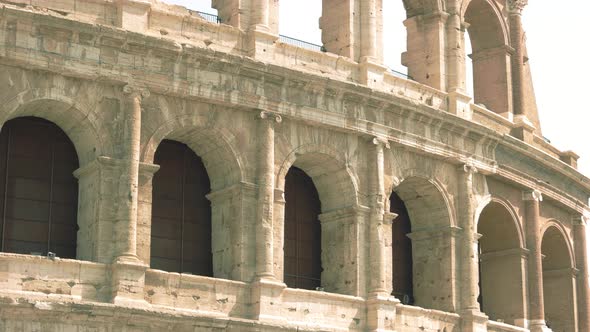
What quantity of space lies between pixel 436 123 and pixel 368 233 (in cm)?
337

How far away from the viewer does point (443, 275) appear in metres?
32.8

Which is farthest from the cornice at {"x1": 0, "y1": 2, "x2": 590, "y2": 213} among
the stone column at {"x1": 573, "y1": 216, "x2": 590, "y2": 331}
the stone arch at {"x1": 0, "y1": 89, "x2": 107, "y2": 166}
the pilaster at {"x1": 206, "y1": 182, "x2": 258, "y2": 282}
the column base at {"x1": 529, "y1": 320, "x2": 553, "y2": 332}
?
the column base at {"x1": 529, "y1": 320, "x2": 553, "y2": 332}

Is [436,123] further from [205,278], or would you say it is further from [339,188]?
[205,278]

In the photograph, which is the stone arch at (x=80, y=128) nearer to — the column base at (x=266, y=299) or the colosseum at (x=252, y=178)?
the colosseum at (x=252, y=178)

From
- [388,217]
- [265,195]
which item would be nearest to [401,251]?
[388,217]

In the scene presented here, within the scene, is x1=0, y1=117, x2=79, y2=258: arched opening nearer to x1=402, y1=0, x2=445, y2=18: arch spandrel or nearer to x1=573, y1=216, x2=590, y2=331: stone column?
x1=402, y1=0, x2=445, y2=18: arch spandrel

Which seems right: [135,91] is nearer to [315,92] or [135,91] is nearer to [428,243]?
[315,92]

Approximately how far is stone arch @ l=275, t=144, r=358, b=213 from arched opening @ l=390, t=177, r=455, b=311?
2041 mm

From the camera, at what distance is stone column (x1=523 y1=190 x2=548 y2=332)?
115 ft

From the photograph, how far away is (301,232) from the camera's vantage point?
3169 centimetres

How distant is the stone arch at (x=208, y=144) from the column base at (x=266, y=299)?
7.18 feet

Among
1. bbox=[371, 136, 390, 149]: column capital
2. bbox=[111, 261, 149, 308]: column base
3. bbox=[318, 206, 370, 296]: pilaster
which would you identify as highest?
bbox=[371, 136, 390, 149]: column capital

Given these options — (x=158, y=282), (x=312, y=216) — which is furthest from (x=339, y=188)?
(x=158, y=282)

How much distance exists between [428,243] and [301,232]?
11.0ft
